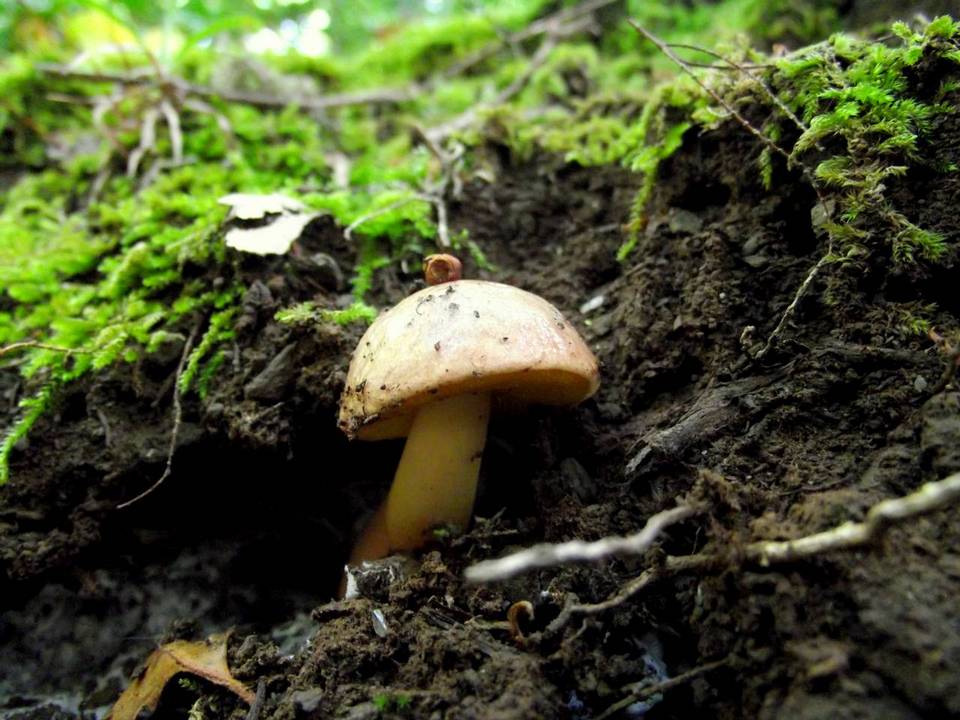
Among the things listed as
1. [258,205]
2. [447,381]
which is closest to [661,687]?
[447,381]

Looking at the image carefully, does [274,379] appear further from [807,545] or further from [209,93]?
[209,93]

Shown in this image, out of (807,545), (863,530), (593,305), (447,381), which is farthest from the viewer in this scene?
(593,305)

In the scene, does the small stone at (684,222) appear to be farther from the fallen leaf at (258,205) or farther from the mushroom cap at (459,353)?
the fallen leaf at (258,205)

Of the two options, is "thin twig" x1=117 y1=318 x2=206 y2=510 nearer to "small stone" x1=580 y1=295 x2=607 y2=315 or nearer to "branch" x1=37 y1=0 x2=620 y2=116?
"small stone" x1=580 y1=295 x2=607 y2=315

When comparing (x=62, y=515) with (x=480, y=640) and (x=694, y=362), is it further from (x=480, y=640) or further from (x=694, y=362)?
(x=694, y=362)

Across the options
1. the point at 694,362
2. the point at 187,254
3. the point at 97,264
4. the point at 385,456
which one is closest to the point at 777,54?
the point at 694,362

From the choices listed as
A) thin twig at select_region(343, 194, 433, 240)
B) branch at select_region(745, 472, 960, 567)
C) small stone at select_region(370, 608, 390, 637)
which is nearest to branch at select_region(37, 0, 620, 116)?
thin twig at select_region(343, 194, 433, 240)
